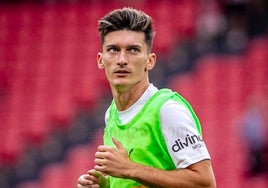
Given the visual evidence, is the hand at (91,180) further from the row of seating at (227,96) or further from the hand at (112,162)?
the row of seating at (227,96)

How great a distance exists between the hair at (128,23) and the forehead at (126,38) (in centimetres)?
2

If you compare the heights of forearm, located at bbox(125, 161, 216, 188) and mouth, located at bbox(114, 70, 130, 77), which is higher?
mouth, located at bbox(114, 70, 130, 77)

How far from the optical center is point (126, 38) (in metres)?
4.06

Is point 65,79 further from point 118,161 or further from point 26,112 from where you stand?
point 118,161

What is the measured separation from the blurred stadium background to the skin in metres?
6.73

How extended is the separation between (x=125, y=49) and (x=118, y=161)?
2.10 ft

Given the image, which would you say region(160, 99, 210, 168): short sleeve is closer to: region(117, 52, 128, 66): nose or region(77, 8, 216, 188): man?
region(77, 8, 216, 188): man

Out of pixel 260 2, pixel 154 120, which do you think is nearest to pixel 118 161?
pixel 154 120

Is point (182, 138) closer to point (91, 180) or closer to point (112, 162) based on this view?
point (112, 162)

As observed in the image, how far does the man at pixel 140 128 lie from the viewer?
371 cm

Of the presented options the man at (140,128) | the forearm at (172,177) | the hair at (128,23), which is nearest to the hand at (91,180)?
the man at (140,128)

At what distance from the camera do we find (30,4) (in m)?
14.6

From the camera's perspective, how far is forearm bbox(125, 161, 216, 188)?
3.70 metres

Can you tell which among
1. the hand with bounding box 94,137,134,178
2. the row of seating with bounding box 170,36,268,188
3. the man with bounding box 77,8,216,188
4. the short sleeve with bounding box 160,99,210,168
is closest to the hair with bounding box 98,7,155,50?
the man with bounding box 77,8,216,188
